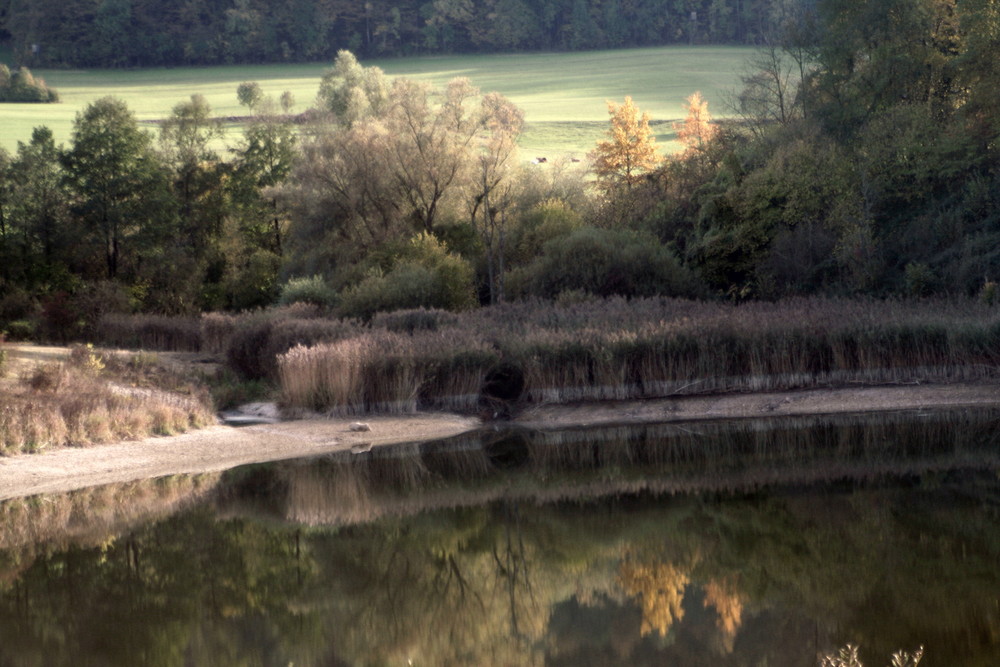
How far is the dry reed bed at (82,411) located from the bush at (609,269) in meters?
11.9

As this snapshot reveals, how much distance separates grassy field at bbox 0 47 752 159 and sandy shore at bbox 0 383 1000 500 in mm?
40357

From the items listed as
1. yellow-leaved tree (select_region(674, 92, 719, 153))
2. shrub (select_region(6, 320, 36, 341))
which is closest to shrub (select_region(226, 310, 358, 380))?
shrub (select_region(6, 320, 36, 341))

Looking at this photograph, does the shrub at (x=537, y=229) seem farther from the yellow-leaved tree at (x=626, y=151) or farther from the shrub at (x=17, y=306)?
the shrub at (x=17, y=306)

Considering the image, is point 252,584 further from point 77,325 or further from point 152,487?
point 77,325

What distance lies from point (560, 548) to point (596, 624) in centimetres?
283

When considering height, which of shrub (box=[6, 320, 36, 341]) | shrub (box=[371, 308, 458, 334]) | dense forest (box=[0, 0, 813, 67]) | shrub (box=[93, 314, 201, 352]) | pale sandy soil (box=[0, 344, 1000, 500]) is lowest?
shrub (box=[6, 320, 36, 341])

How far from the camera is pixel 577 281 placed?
31.5 meters

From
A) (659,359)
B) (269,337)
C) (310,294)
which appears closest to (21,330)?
(310,294)

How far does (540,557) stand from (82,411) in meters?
9.88

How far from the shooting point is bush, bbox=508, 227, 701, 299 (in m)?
30.9

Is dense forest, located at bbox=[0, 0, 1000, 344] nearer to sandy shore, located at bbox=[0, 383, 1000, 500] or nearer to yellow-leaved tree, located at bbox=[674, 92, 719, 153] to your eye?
yellow-leaved tree, located at bbox=[674, 92, 719, 153]

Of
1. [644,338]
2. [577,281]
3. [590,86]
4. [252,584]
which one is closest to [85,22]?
[590,86]

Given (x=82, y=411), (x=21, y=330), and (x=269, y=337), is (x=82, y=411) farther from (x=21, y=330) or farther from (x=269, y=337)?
(x=21, y=330)

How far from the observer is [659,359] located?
23094 mm
